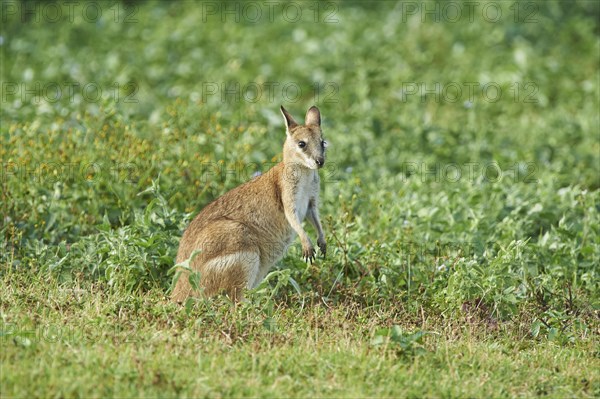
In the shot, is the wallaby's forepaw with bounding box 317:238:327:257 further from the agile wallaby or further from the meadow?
the meadow

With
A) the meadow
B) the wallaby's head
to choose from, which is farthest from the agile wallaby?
the meadow

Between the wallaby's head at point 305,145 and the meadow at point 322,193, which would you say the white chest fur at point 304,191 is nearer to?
the wallaby's head at point 305,145

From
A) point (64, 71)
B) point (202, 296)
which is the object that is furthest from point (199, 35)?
point (202, 296)

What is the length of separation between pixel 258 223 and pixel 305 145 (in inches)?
24.5

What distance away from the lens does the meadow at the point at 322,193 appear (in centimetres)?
548

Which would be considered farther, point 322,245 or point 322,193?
point 322,193

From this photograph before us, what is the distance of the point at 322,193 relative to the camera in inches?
344

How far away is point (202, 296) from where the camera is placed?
19.5 feet

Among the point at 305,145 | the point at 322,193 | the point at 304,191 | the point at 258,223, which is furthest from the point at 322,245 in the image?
the point at 322,193

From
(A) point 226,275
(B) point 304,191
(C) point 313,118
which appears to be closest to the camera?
(A) point 226,275

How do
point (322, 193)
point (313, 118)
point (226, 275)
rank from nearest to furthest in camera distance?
point (226, 275) < point (313, 118) < point (322, 193)

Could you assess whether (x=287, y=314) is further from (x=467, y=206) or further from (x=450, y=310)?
(x=467, y=206)

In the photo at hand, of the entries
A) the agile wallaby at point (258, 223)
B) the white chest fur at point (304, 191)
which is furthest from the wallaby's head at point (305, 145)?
the white chest fur at point (304, 191)

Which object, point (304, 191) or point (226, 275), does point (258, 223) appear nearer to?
point (304, 191)
